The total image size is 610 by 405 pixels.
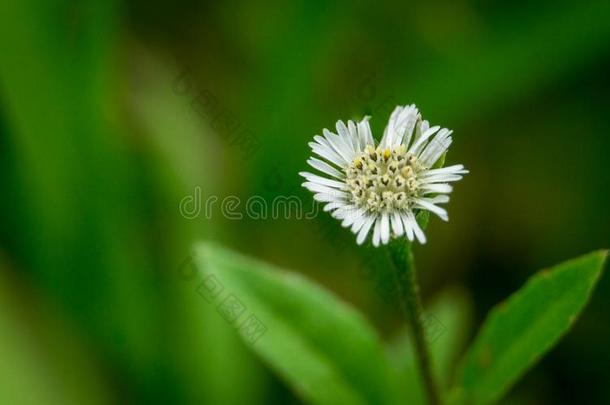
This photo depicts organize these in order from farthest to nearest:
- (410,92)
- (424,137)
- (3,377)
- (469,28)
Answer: (469,28) → (410,92) → (3,377) → (424,137)

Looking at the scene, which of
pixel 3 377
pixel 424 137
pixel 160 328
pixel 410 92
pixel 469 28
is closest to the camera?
pixel 424 137

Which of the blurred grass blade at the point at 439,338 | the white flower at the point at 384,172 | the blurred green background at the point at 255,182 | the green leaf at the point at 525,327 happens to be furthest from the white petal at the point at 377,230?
the blurred green background at the point at 255,182

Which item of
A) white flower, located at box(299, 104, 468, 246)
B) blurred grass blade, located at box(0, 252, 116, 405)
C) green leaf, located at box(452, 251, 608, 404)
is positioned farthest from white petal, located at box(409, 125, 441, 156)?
blurred grass blade, located at box(0, 252, 116, 405)

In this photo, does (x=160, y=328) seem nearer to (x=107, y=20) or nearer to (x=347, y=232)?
(x=347, y=232)

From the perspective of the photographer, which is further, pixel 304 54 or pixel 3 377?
pixel 304 54

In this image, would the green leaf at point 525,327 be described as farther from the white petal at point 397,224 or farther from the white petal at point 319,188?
the white petal at point 319,188

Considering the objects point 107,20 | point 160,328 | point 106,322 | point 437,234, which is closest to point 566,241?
point 437,234

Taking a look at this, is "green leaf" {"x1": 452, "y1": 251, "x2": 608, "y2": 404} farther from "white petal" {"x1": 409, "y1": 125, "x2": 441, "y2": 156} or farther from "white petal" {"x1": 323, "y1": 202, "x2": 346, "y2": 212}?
"white petal" {"x1": 323, "y1": 202, "x2": 346, "y2": 212}
